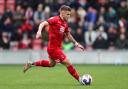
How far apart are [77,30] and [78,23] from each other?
28.3 inches

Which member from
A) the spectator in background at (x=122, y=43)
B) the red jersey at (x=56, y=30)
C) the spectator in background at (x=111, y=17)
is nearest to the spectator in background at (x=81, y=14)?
the spectator in background at (x=111, y=17)

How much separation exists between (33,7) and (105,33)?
4302 mm

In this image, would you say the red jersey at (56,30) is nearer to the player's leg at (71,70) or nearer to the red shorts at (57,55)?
the red shorts at (57,55)

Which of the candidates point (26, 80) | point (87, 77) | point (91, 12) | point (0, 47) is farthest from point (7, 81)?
point (91, 12)

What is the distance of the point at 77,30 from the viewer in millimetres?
29422

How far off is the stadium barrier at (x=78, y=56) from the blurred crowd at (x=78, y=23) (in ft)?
2.62

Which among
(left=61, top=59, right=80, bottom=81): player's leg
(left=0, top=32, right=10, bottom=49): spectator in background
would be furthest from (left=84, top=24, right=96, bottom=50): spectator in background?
(left=61, top=59, right=80, bottom=81): player's leg

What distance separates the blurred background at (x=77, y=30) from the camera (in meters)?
28.0

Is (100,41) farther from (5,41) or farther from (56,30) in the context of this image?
(56,30)

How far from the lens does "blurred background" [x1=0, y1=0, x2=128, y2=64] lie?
28.0 meters

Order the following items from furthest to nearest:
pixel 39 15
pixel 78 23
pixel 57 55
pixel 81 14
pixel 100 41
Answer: pixel 81 14 → pixel 39 15 → pixel 78 23 → pixel 100 41 → pixel 57 55

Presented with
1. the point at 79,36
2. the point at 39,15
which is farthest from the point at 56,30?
the point at 39,15

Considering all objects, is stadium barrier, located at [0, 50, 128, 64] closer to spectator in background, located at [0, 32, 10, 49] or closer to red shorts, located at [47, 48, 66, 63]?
spectator in background, located at [0, 32, 10, 49]

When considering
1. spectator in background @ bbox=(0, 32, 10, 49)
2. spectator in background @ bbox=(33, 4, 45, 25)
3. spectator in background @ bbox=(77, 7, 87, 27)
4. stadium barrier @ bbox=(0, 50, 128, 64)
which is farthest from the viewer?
spectator in background @ bbox=(77, 7, 87, 27)
